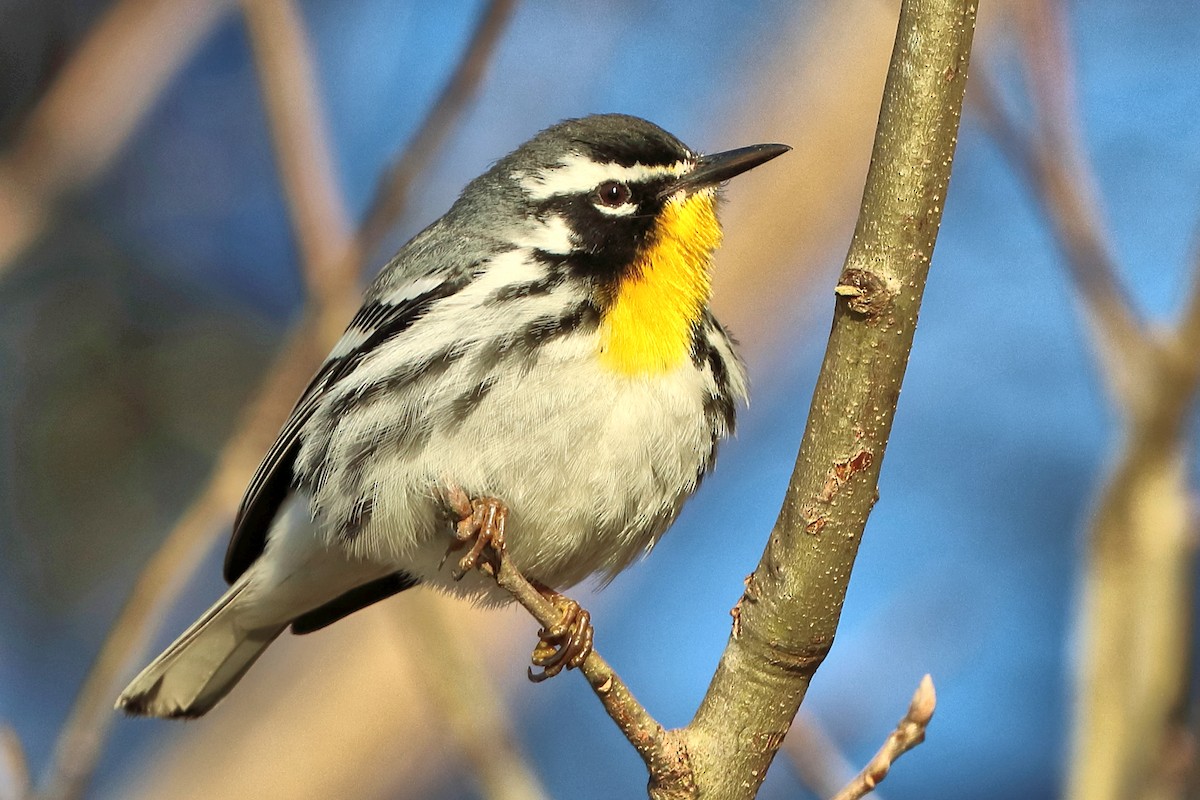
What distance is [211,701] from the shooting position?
4418 millimetres

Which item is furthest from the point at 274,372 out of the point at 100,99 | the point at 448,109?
the point at 100,99

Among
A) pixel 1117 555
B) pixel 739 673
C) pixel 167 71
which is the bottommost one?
pixel 1117 555

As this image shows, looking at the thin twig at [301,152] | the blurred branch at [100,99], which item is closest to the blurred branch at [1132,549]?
the thin twig at [301,152]

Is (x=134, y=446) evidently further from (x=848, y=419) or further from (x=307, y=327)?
(x=848, y=419)

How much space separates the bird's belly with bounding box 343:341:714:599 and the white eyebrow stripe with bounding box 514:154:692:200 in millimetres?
635

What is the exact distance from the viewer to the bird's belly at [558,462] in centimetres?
347

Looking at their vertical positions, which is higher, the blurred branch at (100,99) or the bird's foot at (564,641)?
the blurred branch at (100,99)

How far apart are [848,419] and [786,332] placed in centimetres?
462

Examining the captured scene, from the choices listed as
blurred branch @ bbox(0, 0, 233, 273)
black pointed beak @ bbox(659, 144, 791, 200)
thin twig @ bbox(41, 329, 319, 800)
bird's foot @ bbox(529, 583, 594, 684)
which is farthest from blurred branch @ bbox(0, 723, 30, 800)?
blurred branch @ bbox(0, 0, 233, 273)

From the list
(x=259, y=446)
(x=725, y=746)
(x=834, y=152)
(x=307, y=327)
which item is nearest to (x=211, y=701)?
(x=259, y=446)

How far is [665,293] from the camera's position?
3.66m

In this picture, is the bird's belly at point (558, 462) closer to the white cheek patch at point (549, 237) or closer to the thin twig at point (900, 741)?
the white cheek patch at point (549, 237)

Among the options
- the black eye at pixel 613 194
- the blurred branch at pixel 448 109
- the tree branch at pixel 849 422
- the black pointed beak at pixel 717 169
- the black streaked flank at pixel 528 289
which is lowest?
the tree branch at pixel 849 422

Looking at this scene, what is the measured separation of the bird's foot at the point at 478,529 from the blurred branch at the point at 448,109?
108 cm
